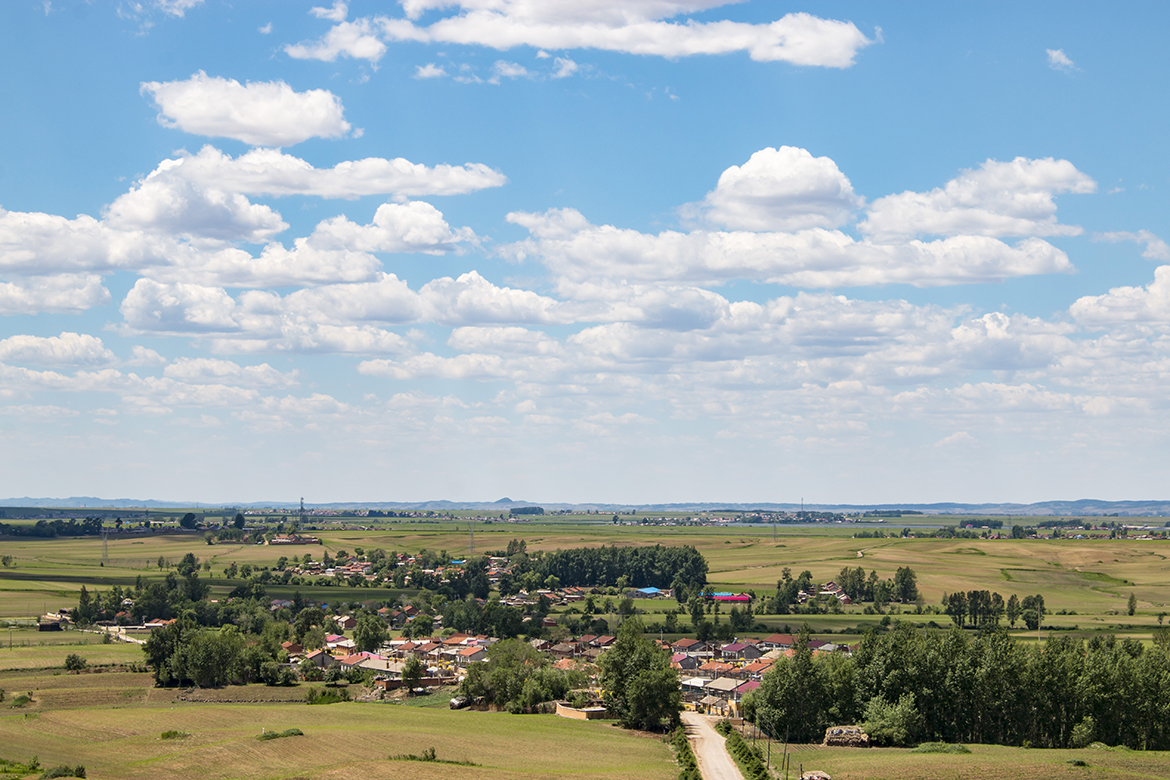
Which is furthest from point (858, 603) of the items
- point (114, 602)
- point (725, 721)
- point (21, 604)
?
point (21, 604)

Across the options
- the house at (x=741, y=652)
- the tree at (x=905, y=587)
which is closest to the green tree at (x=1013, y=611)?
the tree at (x=905, y=587)

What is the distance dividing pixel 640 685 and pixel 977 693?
2426cm

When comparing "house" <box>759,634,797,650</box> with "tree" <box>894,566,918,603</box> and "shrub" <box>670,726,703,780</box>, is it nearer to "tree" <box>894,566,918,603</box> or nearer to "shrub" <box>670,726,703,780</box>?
"tree" <box>894,566,918,603</box>

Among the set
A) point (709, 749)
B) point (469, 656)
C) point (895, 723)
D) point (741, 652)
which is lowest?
point (469, 656)

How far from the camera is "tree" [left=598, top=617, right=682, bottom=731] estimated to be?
3297 inches

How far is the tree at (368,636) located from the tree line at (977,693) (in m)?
64.0

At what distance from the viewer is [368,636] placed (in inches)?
5266

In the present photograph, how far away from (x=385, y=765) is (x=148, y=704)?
4350 cm

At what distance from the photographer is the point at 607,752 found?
69.4 meters

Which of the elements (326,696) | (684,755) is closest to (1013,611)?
(326,696)

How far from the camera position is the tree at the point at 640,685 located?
8375 cm

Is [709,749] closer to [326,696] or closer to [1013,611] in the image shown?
[326,696]

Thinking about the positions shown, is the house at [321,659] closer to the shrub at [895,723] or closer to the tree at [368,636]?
the tree at [368,636]

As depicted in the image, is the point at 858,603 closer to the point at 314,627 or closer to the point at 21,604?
the point at 314,627
